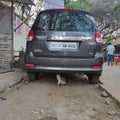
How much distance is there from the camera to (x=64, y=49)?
6793 mm

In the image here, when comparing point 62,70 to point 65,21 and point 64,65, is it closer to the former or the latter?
point 64,65

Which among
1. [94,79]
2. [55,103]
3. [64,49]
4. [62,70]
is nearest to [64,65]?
[62,70]

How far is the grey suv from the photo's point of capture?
22.3 feet

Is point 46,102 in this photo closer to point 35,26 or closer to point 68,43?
point 68,43

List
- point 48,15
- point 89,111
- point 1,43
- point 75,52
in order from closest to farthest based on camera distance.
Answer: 1. point 89,111
2. point 75,52
3. point 48,15
4. point 1,43

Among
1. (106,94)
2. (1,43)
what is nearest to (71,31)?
(106,94)

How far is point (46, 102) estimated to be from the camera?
551 centimetres

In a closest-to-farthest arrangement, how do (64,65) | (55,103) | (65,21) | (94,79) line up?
(55,103) → (64,65) → (65,21) → (94,79)

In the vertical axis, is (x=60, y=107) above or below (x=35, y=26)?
below

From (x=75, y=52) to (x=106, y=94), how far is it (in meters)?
1.29

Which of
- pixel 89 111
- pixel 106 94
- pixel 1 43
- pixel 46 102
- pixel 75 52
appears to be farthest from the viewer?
pixel 1 43

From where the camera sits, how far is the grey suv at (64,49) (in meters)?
6.79

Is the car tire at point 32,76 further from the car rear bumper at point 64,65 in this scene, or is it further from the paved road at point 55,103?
the car rear bumper at point 64,65

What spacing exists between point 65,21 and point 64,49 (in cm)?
78
